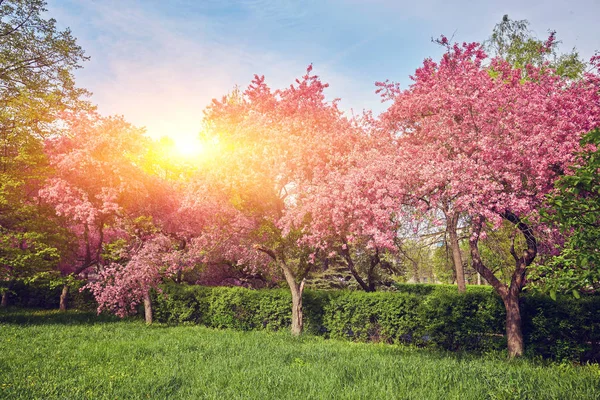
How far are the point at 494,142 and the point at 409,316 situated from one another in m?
6.58

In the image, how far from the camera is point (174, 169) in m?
19.2

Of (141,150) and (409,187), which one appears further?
(141,150)

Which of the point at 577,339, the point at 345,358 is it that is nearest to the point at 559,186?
the point at 345,358

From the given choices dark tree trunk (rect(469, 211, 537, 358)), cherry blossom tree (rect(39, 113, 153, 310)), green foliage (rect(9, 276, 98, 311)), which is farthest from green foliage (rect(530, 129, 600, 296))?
green foliage (rect(9, 276, 98, 311))

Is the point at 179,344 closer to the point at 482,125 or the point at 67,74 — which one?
the point at 482,125

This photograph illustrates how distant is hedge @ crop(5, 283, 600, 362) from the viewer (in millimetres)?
10125

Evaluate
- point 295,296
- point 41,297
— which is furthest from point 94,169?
point 41,297

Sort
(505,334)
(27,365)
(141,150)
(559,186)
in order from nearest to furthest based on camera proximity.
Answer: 1. (559,186)
2. (27,365)
3. (505,334)
4. (141,150)

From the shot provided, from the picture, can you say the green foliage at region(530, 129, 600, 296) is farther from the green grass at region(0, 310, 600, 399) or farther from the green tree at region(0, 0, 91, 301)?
the green tree at region(0, 0, 91, 301)

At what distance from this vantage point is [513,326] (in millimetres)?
10242

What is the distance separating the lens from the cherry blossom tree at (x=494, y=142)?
338 inches

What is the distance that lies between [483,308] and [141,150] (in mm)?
15398

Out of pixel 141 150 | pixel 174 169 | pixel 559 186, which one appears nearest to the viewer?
pixel 559 186

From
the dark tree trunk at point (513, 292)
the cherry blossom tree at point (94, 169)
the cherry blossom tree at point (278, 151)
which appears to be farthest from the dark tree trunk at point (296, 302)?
the cherry blossom tree at point (94, 169)
